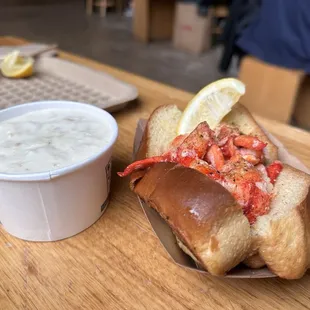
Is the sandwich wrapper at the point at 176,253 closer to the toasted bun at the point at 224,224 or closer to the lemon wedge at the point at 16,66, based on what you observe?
the toasted bun at the point at 224,224

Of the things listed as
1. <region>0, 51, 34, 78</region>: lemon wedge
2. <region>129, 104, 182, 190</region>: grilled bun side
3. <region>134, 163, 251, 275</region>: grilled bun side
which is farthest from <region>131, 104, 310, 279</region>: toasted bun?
<region>0, 51, 34, 78</region>: lemon wedge

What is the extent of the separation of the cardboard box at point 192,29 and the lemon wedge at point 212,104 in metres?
3.26

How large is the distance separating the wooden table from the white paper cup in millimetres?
22

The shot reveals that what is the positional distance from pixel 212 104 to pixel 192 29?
11.3ft

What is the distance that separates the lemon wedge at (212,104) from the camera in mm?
743

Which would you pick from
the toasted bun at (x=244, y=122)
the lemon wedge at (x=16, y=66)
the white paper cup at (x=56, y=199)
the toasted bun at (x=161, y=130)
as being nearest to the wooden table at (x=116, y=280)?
the white paper cup at (x=56, y=199)

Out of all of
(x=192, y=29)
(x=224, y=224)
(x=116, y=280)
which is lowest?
(x=192, y=29)

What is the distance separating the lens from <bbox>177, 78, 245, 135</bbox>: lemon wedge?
29.3 inches

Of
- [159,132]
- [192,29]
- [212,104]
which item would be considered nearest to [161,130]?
[159,132]

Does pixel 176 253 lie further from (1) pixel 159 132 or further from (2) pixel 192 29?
(2) pixel 192 29

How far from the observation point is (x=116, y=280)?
0.56 metres

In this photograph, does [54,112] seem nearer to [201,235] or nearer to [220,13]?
[201,235]

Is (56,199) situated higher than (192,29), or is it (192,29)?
(56,199)

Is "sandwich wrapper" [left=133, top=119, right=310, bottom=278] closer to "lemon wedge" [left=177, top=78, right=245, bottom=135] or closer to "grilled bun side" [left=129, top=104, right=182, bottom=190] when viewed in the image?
"grilled bun side" [left=129, top=104, right=182, bottom=190]
